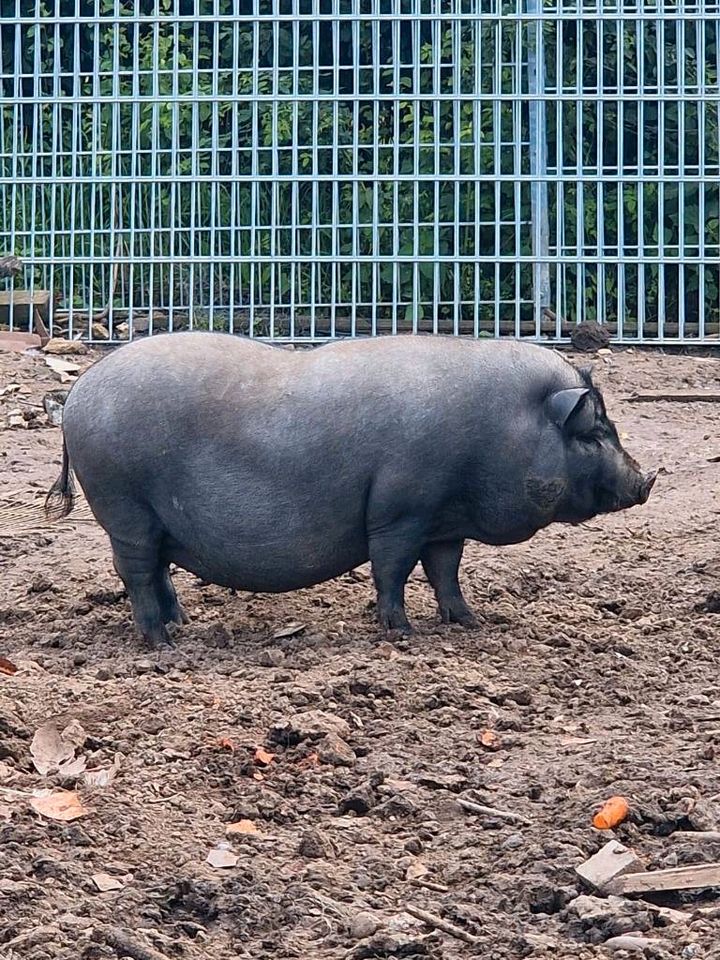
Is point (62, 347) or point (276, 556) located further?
point (62, 347)

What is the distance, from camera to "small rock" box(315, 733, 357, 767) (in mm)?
4902

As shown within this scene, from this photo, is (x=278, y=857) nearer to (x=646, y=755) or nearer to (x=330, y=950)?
(x=330, y=950)

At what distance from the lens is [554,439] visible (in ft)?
20.7

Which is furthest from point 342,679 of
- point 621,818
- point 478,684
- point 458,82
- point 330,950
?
point 458,82

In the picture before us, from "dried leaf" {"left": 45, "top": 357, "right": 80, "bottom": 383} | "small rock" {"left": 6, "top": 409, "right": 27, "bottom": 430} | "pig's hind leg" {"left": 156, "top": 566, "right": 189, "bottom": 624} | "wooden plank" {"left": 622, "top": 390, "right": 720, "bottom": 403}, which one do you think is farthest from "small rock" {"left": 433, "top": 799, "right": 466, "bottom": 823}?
"dried leaf" {"left": 45, "top": 357, "right": 80, "bottom": 383}

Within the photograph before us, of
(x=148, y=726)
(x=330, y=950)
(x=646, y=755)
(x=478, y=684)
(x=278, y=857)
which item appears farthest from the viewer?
(x=478, y=684)

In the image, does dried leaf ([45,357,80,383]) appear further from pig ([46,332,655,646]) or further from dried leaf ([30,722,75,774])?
dried leaf ([30,722,75,774])

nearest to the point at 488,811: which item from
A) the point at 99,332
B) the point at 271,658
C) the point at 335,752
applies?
the point at 335,752

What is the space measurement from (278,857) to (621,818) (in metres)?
0.87

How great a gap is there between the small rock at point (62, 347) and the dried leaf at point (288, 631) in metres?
6.14

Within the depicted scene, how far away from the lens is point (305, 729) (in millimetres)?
5070

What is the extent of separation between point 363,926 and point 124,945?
20.7 inches

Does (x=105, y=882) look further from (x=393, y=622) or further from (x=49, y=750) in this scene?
(x=393, y=622)

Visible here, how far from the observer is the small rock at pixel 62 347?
12.2m
